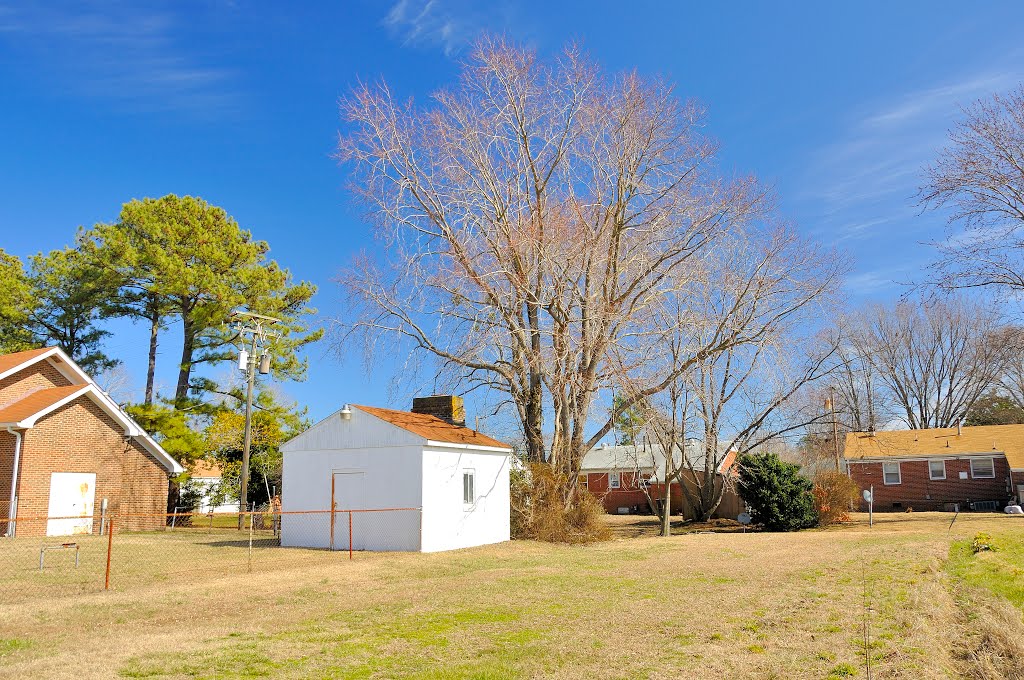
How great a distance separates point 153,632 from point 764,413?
2764cm

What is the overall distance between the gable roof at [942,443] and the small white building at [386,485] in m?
26.8

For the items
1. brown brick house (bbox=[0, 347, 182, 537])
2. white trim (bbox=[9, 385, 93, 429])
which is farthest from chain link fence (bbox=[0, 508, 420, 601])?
white trim (bbox=[9, 385, 93, 429])

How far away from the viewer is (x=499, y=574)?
1445 centimetres

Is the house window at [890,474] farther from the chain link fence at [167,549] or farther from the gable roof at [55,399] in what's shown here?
the gable roof at [55,399]

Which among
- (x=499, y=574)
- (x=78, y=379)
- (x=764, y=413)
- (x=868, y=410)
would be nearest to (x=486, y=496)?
(x=499, y=574)

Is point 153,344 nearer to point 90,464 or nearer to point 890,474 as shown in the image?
point 90,464

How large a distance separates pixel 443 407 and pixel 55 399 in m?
13.3

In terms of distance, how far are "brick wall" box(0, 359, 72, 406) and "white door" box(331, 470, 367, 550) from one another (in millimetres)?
14176

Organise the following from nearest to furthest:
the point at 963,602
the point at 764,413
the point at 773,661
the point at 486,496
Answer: the point at 773,661, the point at 963,602, the point at 486,496, the point at 764,413

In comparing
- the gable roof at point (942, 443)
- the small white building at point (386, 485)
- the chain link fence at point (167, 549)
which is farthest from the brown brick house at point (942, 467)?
the chain link fence at point (167, 549)

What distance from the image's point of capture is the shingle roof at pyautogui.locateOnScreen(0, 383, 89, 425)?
24219 millimetres

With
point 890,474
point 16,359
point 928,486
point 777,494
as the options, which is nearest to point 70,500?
point 16,359

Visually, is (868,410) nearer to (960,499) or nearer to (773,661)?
(960,499)

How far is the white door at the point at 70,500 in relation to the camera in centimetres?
2516
